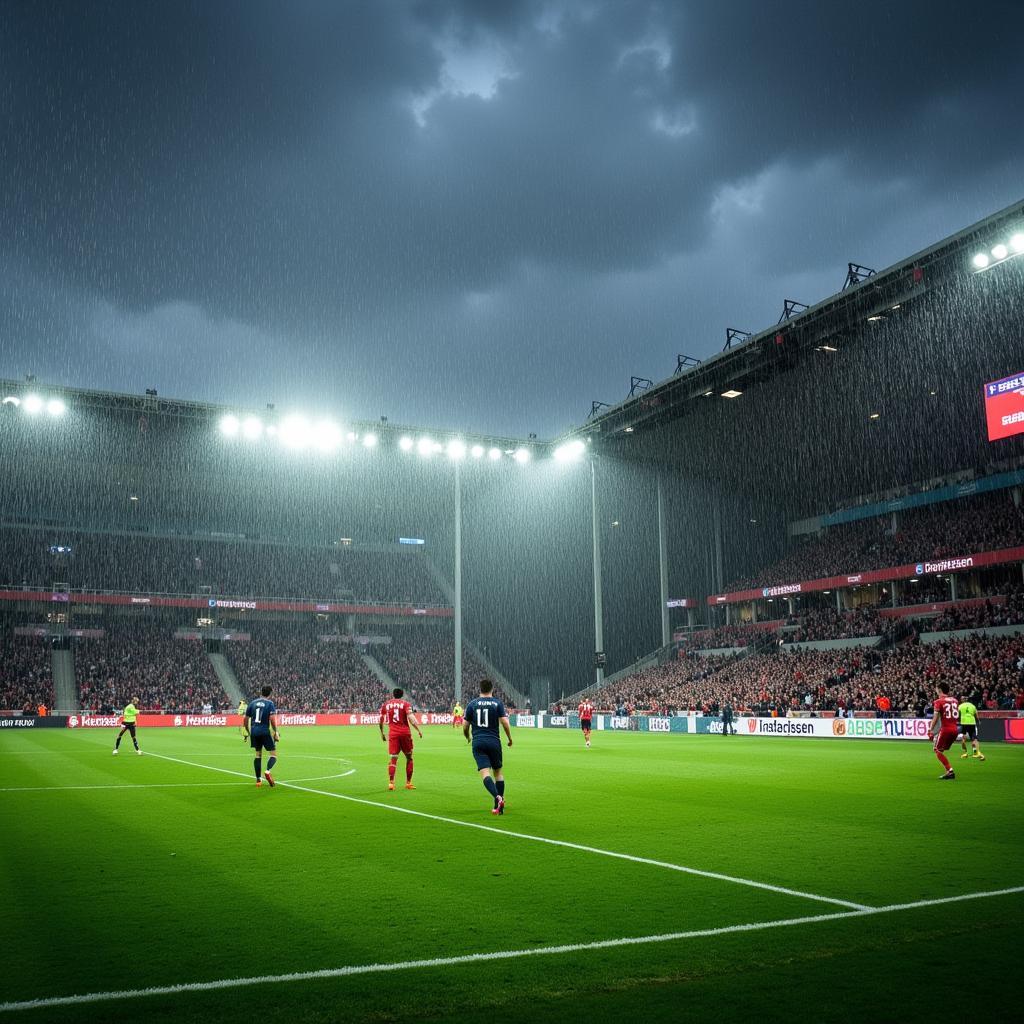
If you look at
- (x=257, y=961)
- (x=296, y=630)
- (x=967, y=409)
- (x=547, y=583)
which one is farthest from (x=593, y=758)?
(x=296, y=630)

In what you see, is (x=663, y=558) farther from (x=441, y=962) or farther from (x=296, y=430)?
(x=441, y=962)

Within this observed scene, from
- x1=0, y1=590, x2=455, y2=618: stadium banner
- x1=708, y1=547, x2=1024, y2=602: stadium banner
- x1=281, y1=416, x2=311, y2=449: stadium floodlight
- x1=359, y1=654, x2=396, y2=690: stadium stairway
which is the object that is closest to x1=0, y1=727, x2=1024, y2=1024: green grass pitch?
x1=708, y1=547, x2=1024, y2=602: stadium banner

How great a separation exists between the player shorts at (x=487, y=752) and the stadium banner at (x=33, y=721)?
43773 mm

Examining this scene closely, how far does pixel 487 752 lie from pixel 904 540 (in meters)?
49.1

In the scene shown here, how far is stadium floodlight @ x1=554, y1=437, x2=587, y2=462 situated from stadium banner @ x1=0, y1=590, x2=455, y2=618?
74.7 feet

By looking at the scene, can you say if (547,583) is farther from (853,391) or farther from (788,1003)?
(788,1003)

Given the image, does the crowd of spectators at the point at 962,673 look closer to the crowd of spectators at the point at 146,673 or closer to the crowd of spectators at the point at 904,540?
the crowd of spectators at the point at 904,540

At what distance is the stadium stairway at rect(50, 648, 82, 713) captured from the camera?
58031 mm

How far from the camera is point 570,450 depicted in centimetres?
5666

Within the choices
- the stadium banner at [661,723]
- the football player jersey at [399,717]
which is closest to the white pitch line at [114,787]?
the football player jersey at [399,717]

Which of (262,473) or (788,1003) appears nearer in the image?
(788,1003)

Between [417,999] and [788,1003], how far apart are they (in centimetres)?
205

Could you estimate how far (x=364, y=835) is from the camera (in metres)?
11.3

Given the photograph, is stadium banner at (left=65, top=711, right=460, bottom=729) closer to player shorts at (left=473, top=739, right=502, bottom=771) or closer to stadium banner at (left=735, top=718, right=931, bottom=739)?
stadium banner at (left=735, top=718, right=931, bottom=739)
